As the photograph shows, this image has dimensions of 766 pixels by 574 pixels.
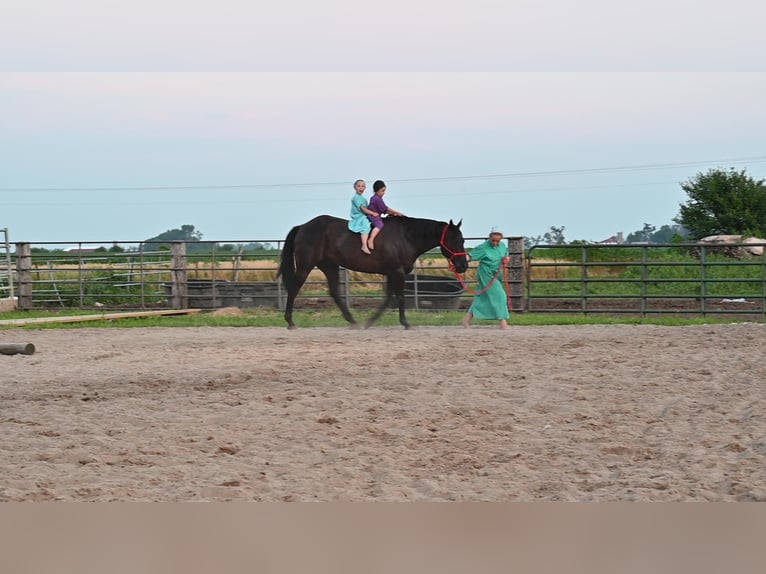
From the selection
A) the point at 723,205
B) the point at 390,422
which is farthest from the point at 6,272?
the point at 723,205

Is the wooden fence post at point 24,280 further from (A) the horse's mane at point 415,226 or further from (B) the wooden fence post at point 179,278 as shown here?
(A) the horse's mane at point 415,226

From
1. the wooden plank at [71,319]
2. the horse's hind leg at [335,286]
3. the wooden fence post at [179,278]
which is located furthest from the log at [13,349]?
the wooden fence post at [179,278]

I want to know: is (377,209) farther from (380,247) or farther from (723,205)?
(723,205)

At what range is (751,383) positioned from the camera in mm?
7355

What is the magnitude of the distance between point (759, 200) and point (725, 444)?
32.3m

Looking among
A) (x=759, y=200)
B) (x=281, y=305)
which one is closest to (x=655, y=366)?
(x=281, y=305)

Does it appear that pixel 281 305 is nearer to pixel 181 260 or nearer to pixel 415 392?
pixel 181 260

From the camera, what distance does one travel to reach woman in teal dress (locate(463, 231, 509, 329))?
12.4 meters

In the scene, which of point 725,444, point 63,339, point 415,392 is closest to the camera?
point 725,444

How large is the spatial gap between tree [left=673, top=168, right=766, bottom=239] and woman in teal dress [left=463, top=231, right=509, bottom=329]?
24.4 metres

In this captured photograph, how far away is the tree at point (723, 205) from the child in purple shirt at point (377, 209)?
25390 mm

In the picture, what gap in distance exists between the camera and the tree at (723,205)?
1366 inches

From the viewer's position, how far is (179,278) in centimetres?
1750

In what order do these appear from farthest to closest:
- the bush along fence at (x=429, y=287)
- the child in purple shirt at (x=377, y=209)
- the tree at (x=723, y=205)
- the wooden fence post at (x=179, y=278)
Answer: the tree at (x=723, y=205), the wooden fence post at (x=179, y=278), the bush along fence at (x=429, y=287), the child in purple shirt at (x=377, y=209)
